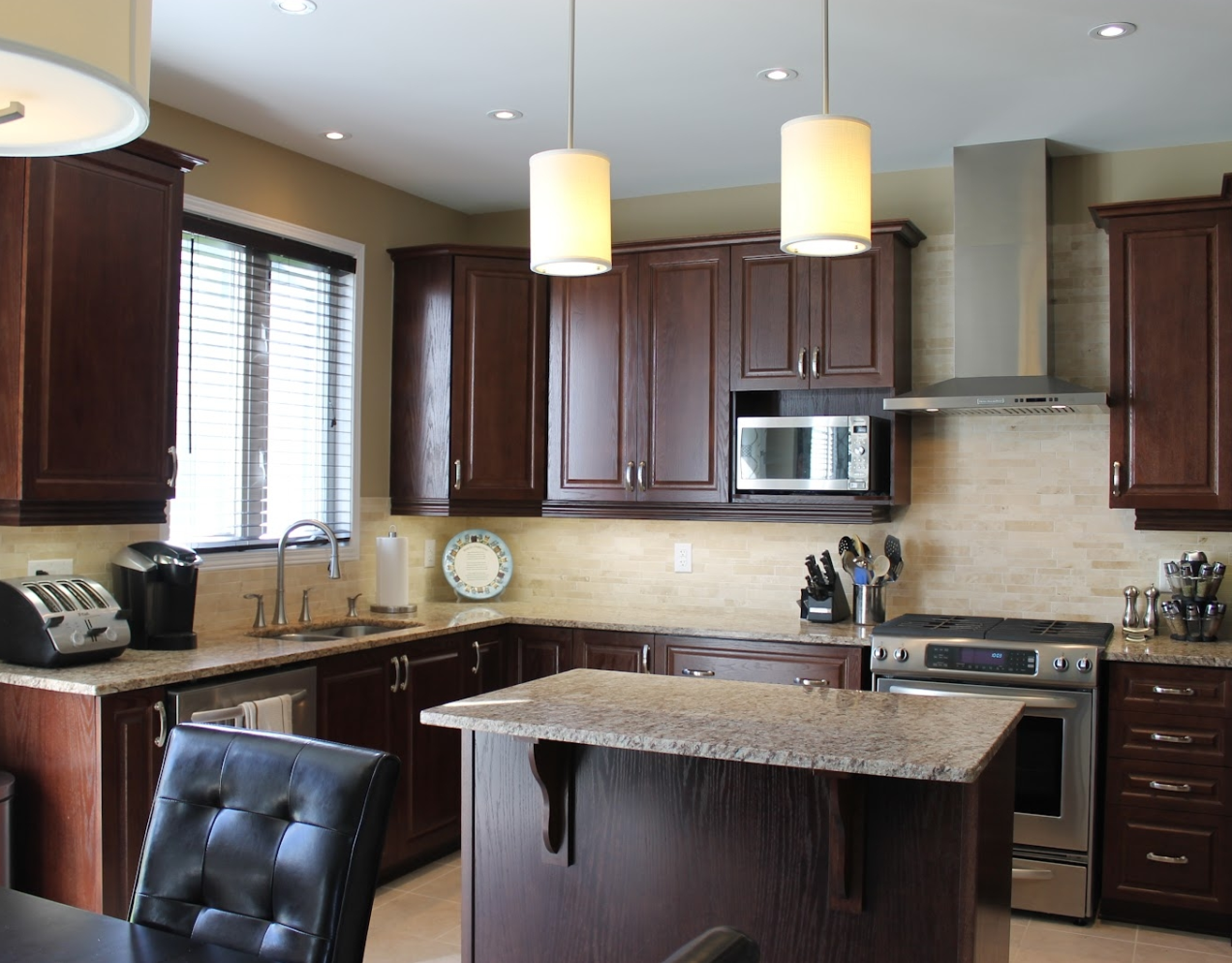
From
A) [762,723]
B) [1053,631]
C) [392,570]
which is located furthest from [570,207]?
[392,570]

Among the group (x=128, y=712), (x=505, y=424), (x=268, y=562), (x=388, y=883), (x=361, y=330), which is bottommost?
(x=388, y=883)

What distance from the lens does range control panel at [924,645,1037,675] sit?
3.94 m

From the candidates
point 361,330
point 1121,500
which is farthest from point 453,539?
point 1121,500

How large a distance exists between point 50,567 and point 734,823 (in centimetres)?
227

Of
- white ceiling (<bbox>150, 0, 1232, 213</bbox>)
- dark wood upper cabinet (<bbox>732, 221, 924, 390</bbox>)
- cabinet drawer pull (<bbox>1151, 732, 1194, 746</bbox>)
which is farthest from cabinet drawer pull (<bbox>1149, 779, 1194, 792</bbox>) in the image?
white ceiling (<bbox>150, 0, 1232, 213</bbox>)

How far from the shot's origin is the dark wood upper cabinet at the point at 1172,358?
3975 mm

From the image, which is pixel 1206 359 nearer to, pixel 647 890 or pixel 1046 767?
pixel 1046 767

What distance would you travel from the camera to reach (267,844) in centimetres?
180

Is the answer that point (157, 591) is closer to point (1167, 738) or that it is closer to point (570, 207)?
point (570, 207)

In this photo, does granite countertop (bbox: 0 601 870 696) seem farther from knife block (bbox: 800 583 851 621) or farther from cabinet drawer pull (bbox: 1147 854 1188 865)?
cabinet drawer pull (bbox: 1147 854 1188 865)

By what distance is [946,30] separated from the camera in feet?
11.0

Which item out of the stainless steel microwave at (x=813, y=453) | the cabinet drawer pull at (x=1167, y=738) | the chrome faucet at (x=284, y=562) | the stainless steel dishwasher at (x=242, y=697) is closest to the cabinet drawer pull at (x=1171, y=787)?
the cabinet drawer pull at (x=1167, y=738)

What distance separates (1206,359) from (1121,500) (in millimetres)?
545

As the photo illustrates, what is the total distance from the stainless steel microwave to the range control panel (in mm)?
690
